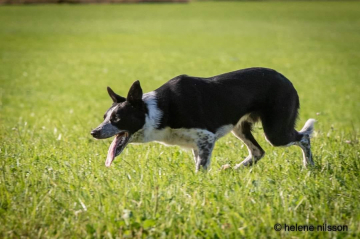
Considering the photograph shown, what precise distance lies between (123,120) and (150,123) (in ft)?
1.08

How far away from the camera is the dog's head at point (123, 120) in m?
5.95

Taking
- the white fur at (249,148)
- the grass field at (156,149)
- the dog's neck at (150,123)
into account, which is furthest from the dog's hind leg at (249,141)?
the dog's neck at (150,123)

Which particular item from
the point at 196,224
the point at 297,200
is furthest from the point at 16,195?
the point at 297,200

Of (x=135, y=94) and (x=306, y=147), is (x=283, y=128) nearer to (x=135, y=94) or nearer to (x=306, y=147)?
(x=306, y=147)

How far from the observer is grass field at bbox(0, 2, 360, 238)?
4.59 meters

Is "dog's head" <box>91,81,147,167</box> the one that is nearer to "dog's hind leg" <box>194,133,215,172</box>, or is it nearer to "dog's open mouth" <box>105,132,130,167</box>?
"dog's open mouth" <box>105,132,130,167</box>

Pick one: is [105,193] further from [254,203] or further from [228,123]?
[228,123]

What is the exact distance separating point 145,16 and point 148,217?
2076 inches

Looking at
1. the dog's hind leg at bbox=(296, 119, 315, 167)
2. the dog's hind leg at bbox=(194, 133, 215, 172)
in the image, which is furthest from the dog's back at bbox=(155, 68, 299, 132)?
the dog's hind leg at bbox=(296, 119, 315, 167)

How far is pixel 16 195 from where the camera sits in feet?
16.6

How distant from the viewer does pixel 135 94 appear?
19.7 feet

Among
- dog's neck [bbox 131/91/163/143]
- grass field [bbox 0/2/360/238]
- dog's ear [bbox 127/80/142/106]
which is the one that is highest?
dog's ear [bbox 127/80/142/106]

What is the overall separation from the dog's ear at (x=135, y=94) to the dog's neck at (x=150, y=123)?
0.16 meters

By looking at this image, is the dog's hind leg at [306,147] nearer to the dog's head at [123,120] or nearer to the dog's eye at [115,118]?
the dog's head at [123,120]
